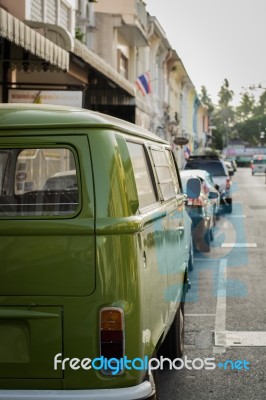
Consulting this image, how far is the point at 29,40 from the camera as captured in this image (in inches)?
482

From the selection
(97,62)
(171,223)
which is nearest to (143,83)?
(97,62)

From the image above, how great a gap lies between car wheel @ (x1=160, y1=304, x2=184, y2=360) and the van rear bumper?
2309 millimetres

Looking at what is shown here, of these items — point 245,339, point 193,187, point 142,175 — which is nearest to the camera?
point 142,175

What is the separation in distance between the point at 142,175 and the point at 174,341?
6.65 ft

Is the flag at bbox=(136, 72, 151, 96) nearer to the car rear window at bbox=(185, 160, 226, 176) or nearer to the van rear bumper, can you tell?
the car rear window at bbox=(185, 160, 226, 176)

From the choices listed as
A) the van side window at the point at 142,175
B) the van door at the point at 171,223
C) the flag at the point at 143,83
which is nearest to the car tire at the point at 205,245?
the van door at the point at 171,223

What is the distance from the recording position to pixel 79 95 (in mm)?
15859

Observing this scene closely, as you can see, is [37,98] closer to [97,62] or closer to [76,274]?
[97,62]

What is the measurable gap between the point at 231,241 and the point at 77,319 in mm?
12359

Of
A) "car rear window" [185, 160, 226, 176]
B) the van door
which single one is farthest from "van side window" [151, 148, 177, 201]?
"car rear window" [185, 160, 226, 176]

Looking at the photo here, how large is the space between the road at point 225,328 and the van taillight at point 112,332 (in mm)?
1860

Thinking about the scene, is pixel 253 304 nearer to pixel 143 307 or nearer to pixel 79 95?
pixel 143 307

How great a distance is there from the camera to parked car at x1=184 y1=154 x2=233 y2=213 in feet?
77.0

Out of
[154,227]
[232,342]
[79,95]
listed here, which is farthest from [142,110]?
[154,227]
